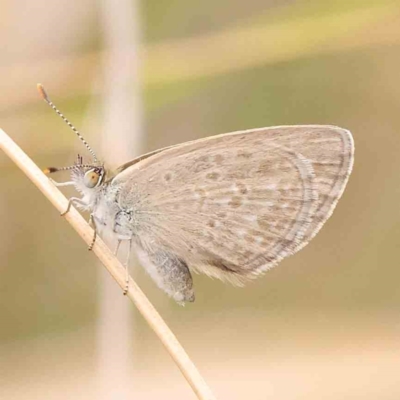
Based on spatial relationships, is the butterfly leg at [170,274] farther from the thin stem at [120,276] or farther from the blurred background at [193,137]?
the blurred background at [193,137]

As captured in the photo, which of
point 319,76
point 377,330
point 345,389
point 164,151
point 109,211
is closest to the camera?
point 164,151

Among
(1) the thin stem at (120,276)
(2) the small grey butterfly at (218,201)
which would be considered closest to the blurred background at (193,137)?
(2) the small grey butterfly at (218,201)

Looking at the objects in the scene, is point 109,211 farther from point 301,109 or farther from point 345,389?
point 301,109

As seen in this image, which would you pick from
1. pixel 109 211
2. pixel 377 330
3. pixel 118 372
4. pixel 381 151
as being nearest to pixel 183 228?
pixel 109 211

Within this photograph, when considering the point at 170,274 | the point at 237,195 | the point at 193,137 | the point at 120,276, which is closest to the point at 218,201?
the point at 237,195

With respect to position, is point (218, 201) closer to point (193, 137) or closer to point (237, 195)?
point (237, 195)

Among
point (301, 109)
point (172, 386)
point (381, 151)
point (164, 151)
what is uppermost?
point (164, 151)

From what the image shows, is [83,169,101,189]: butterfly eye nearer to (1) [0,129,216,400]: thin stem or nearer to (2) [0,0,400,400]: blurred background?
(1) [0,129,216,400]: thin stem
